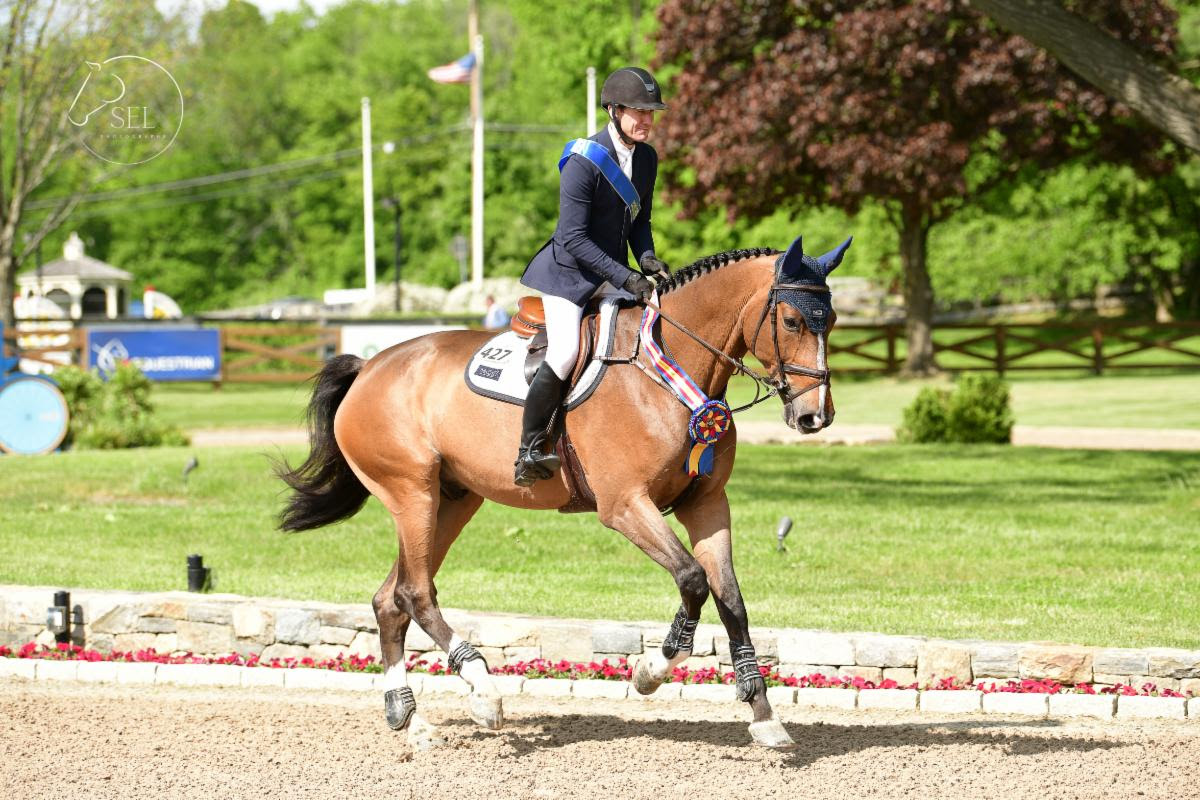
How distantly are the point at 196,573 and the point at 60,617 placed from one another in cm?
112

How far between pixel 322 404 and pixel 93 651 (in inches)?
103

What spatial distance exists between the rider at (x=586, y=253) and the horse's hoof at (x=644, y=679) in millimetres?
1065

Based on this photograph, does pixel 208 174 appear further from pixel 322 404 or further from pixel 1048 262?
pixel 322 404

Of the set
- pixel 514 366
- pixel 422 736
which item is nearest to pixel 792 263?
pixel 514 366

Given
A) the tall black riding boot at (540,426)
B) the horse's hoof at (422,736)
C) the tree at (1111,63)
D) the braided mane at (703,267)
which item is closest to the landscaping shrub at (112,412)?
the tree at (1111,63)

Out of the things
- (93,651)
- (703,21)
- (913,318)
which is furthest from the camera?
(913,318)

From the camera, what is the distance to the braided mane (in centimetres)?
746

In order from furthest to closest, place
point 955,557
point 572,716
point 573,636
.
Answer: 1. point 955,557
2. point 573,636
3. point 572,716

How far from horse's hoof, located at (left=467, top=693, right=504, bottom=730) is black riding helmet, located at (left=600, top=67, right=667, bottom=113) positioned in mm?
3001

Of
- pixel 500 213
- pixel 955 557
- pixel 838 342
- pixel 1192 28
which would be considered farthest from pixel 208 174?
pixel 955 557

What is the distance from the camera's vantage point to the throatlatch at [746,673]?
714 centimetres

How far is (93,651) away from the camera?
32.5 feet

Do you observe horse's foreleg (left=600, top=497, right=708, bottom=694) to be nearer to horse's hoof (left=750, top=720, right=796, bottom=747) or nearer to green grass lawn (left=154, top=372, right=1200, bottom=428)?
horse's hoof (left=750, top=720, right=796, bottom=747)

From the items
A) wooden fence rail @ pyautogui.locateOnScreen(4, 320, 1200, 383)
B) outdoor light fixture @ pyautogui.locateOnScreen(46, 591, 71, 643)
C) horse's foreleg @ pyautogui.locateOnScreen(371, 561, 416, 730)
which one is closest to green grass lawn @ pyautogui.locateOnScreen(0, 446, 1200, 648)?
outdoor light fixture @ pyautogui.locateOnScreen(46, 591, 71, 643)
